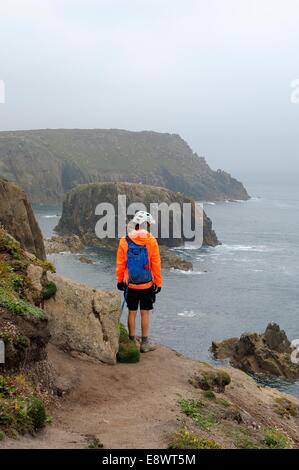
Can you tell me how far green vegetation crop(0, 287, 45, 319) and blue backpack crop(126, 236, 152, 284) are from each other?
3183mm

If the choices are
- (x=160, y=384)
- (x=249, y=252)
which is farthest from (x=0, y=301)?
(x=249, y=252)

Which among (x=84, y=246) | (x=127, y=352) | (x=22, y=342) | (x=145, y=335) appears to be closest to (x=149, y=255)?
(x=145, y=335)

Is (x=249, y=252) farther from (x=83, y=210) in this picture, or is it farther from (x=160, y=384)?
(x=160, y=384)

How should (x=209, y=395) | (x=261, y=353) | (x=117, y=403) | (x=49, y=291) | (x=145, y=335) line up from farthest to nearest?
(x=261, y=353)
(x=145, y=335)
(x=49, y=291)
(x=209, y=395)
(x=117, y=403)

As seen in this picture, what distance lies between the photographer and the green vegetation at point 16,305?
42.4ft

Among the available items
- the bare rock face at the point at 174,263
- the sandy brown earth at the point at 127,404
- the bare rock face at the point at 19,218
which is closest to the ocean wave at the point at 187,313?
the bare rock face at the point at 174,263

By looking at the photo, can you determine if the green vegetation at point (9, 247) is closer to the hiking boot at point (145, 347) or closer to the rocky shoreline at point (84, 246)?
the hiking boot at point (145, 347)

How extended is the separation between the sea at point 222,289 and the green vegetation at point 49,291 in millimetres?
35161

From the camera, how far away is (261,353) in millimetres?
50688

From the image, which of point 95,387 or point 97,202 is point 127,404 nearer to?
point 95,387

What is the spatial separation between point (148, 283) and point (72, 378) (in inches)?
150

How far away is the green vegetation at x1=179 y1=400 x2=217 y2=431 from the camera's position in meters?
12.4

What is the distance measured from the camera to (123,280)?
51.8 ft

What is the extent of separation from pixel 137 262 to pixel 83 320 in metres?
2.59
